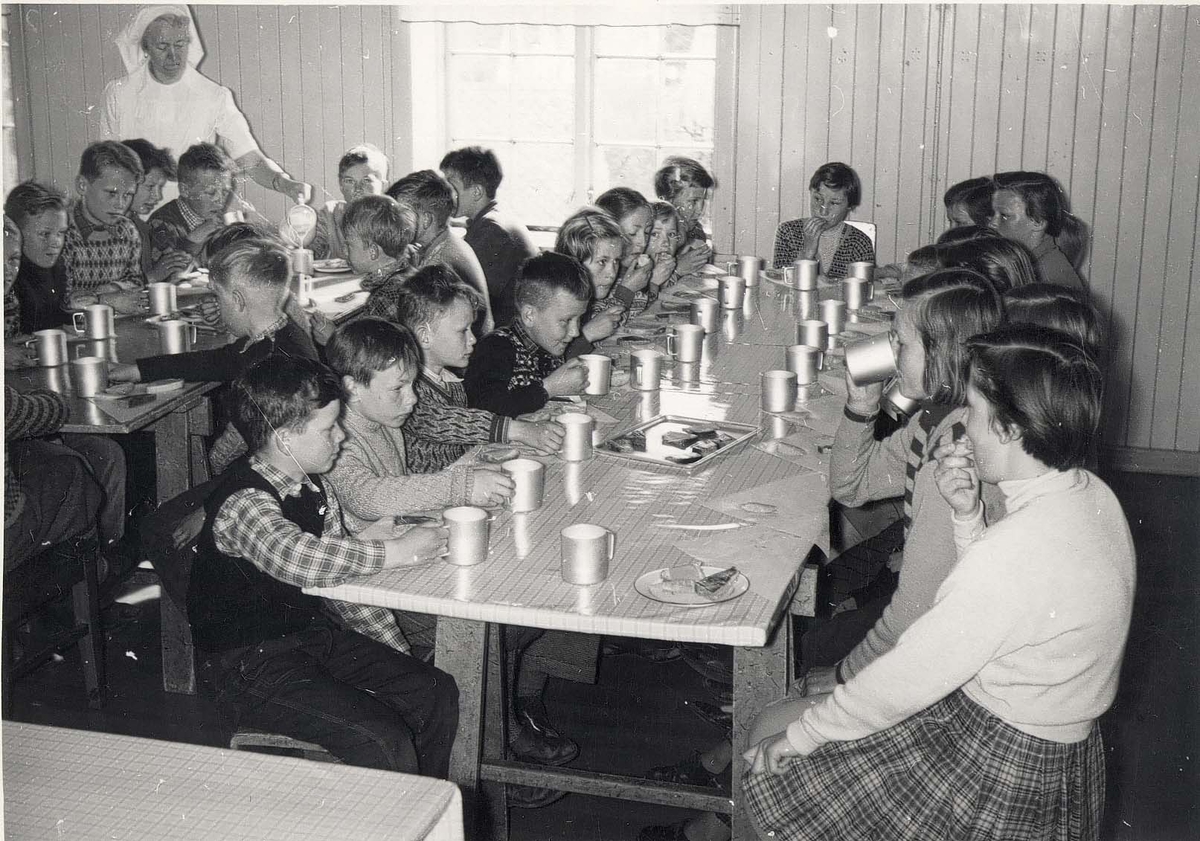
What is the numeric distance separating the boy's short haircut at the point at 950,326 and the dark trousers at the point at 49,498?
2.00m

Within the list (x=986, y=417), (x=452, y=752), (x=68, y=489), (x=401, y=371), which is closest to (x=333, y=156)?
(x=68, y=489)

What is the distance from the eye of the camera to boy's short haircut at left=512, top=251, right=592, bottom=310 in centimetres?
318

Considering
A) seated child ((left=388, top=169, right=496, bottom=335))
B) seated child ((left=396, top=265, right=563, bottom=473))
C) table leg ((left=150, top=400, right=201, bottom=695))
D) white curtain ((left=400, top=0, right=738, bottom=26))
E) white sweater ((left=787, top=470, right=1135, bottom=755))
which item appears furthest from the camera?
white curtain ((left=400, top=0, right=738, bottom=26))

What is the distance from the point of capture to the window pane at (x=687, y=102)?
5688 mm

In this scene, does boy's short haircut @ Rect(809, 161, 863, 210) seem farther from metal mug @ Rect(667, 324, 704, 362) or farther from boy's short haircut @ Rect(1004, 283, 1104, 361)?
boy's short haircut @ Rect(1004, 283, 1104, 361)

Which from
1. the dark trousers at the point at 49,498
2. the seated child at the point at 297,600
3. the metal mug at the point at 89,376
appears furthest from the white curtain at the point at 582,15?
the seated child at the point at 297,600

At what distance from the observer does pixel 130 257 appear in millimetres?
4629

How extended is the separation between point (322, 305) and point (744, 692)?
2.84 m

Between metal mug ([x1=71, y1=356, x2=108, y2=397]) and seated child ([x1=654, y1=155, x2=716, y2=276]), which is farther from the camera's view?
seated child ([x1=654, y1=155, x2=716, y2=276])

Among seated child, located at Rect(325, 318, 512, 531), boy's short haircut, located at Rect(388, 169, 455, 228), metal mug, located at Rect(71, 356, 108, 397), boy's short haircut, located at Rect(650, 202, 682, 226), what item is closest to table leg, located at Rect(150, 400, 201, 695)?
metal mug, located at Rect(71, 356, 108, 397)

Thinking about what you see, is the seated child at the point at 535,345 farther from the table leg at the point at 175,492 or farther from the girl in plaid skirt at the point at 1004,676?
the girl in plaid skirt at the point at 1004,676

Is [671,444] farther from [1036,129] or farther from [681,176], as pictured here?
[1036,129]

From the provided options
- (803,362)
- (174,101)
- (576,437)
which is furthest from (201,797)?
(174,101)

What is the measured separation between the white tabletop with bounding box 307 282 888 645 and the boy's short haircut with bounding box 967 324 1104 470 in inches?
18.1
